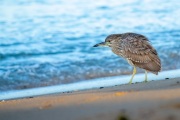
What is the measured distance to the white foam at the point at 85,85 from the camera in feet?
29.4

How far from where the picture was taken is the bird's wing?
27.7 feet

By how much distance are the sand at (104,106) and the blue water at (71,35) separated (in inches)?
105

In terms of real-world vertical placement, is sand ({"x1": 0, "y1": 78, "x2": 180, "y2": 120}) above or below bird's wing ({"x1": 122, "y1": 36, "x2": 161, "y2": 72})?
below

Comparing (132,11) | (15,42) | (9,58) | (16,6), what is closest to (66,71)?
(9,58)

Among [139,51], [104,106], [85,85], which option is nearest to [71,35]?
[85,85]

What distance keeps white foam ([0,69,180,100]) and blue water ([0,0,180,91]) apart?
31 cm

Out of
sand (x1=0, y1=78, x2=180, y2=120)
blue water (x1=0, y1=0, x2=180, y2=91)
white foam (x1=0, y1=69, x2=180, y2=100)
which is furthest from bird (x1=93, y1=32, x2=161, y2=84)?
blue water (x1=0, y1=0, x2=180, y2=91)

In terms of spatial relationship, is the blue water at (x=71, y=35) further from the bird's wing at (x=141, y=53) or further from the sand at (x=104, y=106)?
the sand at (x=104, y=106)

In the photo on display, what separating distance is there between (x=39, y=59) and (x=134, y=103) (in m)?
5.29

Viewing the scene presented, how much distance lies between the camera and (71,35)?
46.5 ft

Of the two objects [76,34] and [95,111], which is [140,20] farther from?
[95,111]

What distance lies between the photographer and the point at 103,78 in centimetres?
1011

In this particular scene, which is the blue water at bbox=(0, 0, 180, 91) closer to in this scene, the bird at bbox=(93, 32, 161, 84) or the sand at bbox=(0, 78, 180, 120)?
the bird at bbox=(93, 32, 161, 84)

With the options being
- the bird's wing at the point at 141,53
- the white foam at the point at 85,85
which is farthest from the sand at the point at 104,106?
the white foam at the point at 85,85
